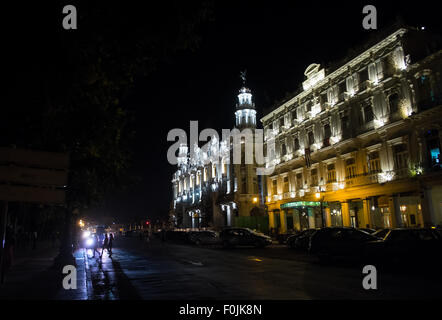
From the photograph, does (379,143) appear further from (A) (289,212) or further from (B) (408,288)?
(B) (408,288)

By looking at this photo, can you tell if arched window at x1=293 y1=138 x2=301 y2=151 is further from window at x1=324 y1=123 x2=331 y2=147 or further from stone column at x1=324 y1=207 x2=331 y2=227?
stone column at x1=324 y1=207 x2=331 y2=227

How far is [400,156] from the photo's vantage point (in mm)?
27188

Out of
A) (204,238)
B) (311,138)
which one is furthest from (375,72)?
(204,238)

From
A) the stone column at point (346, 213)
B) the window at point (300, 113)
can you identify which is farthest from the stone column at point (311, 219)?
the window at point (300, 113)

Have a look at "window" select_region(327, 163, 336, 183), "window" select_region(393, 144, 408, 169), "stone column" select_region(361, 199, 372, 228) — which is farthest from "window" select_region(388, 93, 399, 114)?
"window" select_region(327, 163, 336, 183)

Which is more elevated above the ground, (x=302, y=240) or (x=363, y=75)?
(x=363, y=75)

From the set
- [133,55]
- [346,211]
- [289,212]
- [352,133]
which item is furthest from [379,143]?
[133,55]

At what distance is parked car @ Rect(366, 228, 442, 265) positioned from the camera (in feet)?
42.9

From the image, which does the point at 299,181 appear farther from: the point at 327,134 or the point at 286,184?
the point at 327,134

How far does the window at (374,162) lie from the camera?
95.0 feet

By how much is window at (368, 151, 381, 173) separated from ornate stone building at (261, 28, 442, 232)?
0.08 metres

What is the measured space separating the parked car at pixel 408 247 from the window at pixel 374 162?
16.0 m

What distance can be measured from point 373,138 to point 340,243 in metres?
15.9

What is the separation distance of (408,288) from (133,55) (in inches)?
355
